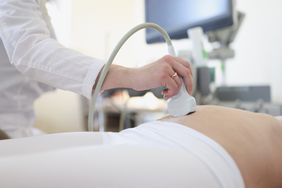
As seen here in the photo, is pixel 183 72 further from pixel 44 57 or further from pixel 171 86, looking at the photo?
pixel 44 57

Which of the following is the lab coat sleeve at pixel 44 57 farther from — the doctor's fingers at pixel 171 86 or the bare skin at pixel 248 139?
the bare skin at pixel 248 139

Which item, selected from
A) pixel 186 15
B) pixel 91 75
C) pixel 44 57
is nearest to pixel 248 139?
pixel 91 75

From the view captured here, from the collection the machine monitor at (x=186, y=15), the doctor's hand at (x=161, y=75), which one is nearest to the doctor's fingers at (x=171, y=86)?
the doctor's hand at (x=161, y=75)

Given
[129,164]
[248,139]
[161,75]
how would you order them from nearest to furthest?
[129,164] → [248,139] → [161,75]

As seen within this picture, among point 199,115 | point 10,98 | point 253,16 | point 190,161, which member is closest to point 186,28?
Answer: point 253,16

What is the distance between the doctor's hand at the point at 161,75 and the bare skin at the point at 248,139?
0.09m

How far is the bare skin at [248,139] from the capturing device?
52cm

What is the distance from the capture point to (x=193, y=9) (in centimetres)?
174

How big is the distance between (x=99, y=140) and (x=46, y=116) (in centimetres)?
261

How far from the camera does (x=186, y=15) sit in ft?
5.87

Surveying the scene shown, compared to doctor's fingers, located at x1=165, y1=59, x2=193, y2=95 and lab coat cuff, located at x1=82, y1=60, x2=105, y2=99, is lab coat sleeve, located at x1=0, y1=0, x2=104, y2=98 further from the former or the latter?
doctor's fingers, located at x1=165, y1=59, x2=193, y2=95

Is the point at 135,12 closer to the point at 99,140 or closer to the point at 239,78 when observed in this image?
the point at 239,78

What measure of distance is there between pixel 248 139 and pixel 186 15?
1323 mm

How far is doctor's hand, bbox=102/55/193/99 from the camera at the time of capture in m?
0.72
